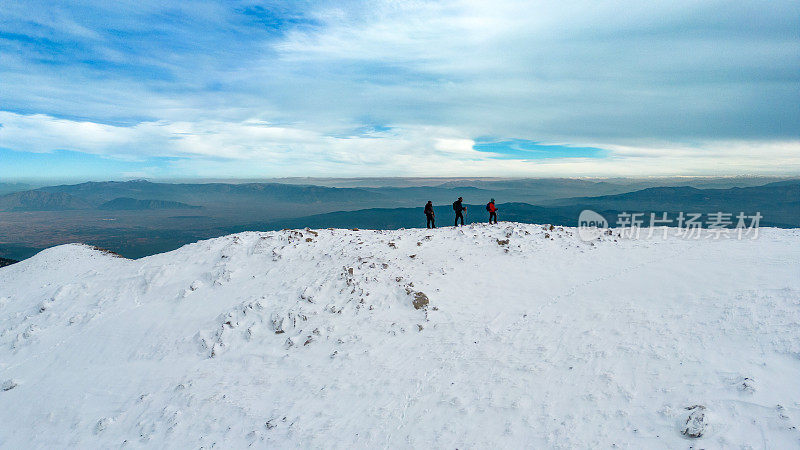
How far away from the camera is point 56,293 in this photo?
18.4m

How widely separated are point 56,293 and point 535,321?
24.2m

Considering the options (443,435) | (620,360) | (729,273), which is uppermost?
(729,273)

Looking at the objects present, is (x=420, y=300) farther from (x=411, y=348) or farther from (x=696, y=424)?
(x=696, y=424)

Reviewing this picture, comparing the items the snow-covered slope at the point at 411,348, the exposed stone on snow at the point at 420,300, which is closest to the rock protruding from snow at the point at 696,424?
the snow-covered slope at the point at 411,348

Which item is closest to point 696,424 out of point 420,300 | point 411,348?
point 411,348

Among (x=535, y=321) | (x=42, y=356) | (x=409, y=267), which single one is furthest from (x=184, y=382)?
(x=535, y=321)

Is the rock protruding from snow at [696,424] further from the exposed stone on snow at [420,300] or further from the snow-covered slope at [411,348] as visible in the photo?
the exposed stone on snow at [420,300]

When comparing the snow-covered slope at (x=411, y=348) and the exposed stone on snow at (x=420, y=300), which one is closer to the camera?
the snow-covered slope at (x=411, y=348)

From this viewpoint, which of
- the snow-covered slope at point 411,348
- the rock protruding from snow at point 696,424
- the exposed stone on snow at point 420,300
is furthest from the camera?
the exposed stone on snow at point 420,300

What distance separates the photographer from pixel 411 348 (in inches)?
482

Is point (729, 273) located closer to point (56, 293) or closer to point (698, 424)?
point (698, 424)

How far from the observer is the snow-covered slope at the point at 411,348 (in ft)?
28.0

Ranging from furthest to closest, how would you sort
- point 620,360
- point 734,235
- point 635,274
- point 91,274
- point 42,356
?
point 734,235 → point 91,274 → point 635,274 → point 42,356 → point 620,360

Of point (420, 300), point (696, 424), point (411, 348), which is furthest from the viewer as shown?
→ point (420, 300)
